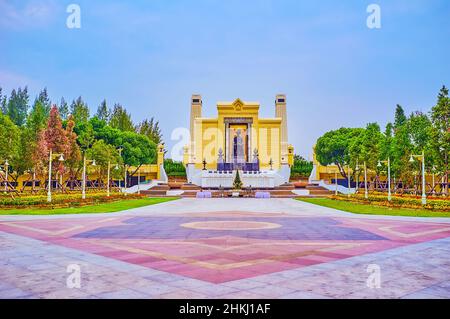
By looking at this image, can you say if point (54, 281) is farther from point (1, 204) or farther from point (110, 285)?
point (1, 204)

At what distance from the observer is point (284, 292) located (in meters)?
6.77

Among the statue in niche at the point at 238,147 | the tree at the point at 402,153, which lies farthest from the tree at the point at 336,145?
the tree at the point at 402,153

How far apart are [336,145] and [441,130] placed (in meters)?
32.6

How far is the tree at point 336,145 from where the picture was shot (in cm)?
6512

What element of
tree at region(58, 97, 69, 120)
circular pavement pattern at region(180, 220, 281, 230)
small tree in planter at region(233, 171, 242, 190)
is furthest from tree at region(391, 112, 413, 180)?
tree at region(58, 97, 69, 120)

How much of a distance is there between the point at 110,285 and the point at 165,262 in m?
2.40

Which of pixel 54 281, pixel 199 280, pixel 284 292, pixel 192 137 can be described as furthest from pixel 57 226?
pixel 192 137

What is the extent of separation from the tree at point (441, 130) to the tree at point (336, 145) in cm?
2878

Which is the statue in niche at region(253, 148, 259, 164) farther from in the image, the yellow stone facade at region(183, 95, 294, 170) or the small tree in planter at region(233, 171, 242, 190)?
the small tree in planter at region(233, 171, 242, 190)

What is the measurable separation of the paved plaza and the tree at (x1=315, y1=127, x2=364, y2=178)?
4959cm

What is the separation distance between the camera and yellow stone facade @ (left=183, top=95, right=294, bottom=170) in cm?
7262

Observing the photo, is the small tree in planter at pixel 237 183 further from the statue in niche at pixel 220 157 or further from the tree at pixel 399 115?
the tree at pixel 399 115

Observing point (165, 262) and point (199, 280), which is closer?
point (199, 280)
